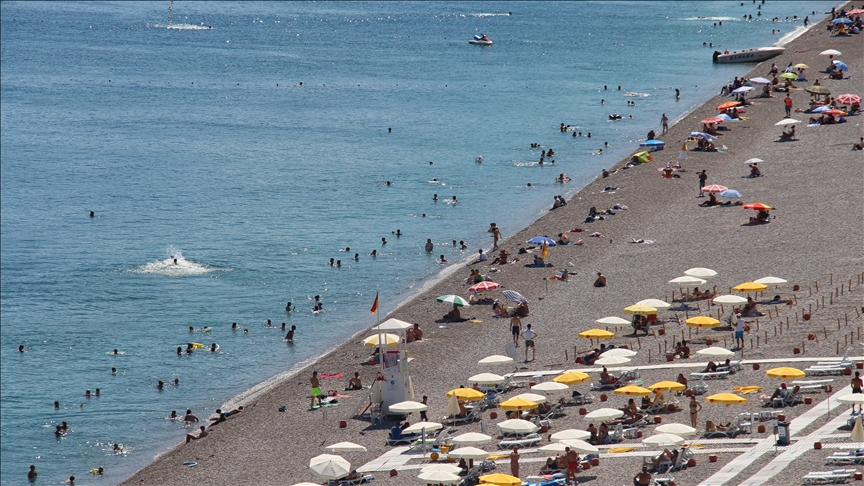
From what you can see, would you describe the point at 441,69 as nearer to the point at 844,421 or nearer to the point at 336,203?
the point at 336,203

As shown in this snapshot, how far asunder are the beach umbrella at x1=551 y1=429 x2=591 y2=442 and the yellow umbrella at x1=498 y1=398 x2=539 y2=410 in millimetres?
2216

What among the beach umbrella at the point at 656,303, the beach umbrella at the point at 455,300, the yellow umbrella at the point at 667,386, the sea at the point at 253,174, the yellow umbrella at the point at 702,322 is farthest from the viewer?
the sea at the point at 253,174

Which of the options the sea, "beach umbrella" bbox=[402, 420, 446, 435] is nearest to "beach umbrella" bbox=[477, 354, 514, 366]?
"beach umbrella" bbox=[402, 420, 446, 435]

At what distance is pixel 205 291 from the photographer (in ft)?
164

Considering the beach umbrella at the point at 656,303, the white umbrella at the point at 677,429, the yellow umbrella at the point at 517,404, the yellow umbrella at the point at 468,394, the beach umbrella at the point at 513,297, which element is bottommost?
the white umbrella at the point at 677,429

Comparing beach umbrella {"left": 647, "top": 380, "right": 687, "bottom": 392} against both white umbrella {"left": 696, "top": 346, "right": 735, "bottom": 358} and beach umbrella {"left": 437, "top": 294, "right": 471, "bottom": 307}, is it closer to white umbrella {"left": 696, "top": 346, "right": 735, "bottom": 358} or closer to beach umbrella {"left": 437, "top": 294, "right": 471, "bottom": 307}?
white umbrella {"left": 696, "top": 346, "right": 735, "bottom": 358}

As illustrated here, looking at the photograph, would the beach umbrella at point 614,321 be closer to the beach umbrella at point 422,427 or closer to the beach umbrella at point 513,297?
the beach umbrella at point 513,297

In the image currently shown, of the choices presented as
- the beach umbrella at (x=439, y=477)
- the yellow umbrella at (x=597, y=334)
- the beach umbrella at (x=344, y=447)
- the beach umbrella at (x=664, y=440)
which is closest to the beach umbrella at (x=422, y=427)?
the beach umbrella at (x=344, y=447)

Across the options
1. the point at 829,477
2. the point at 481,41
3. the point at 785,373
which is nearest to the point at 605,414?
the point at 785,373

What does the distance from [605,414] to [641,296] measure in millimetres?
12732

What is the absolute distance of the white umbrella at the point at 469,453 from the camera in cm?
2611

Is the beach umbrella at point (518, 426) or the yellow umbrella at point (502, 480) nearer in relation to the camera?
the yellow umbrella at point (502, 480)

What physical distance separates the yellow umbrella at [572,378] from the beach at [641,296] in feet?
3.14

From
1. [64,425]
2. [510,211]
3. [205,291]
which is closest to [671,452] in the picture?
[64,425]
